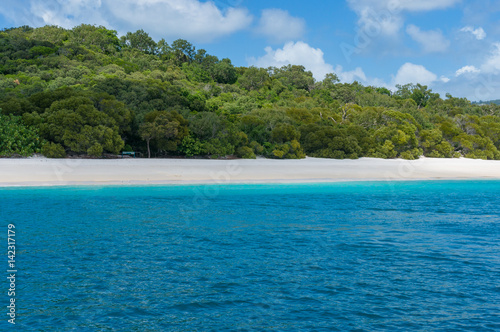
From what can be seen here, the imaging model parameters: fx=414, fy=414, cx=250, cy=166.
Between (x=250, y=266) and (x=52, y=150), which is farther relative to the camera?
(x=52, y=150)

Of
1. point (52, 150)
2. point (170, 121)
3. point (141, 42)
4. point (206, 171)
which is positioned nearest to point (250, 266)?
point (206, 171)

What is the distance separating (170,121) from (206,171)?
17.7ft

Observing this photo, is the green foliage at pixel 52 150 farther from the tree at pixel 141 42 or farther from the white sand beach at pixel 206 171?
the tree at pixel 141 42

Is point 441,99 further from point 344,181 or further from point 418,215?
point 418,215

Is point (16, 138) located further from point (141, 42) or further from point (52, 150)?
point (141, 42)

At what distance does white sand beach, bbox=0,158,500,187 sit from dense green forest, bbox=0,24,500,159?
189 cm

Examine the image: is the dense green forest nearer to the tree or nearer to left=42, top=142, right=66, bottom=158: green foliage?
left=42, top=142, right=66, bottom=158: green foliage

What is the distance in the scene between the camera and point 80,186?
782 inches

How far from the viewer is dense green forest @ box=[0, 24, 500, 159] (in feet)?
84.3

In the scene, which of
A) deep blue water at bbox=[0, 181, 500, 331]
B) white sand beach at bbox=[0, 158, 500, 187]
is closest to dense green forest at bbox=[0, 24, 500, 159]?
white sand beach at bbox=[0, 158, 500, 187]

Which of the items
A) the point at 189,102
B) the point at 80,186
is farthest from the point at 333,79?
the point at 80,186

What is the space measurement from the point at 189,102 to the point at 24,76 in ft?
74.2

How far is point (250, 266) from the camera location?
8148mm

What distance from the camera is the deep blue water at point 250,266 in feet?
19.2
